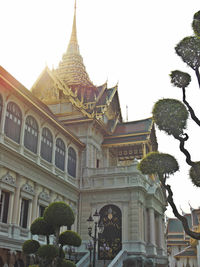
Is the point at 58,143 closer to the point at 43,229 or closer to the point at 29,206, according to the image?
the point at 29,206

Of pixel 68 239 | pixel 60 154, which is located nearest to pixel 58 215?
pixel 68 239

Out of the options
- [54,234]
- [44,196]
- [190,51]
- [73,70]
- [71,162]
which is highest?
[73,70]

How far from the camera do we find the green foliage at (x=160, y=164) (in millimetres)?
13914

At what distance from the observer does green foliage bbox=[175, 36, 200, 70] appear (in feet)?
43.4

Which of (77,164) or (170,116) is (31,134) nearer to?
(77,164)

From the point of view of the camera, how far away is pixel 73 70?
1566 inches

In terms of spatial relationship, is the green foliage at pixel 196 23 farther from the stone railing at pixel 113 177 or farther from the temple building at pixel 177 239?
the temple building at pixel 177 239

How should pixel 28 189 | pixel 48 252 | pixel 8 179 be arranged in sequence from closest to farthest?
pixel 48 252
pixel 8 179
pixel 28 189

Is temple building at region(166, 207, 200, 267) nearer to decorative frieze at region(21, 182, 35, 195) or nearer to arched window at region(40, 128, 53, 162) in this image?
arched window at region(40, 128, 53, 162)

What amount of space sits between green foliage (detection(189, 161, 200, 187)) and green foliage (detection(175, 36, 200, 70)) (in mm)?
3375

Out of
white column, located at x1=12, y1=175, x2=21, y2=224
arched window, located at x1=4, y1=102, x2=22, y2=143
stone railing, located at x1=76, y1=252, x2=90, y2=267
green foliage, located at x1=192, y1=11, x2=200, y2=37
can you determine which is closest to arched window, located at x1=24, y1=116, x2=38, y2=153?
arched window, located at x1=4, y1=102, x2=22, y2=143

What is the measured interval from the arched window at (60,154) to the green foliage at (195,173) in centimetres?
1517

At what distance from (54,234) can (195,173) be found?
19.3 feet

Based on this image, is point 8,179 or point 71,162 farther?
point 71,162
